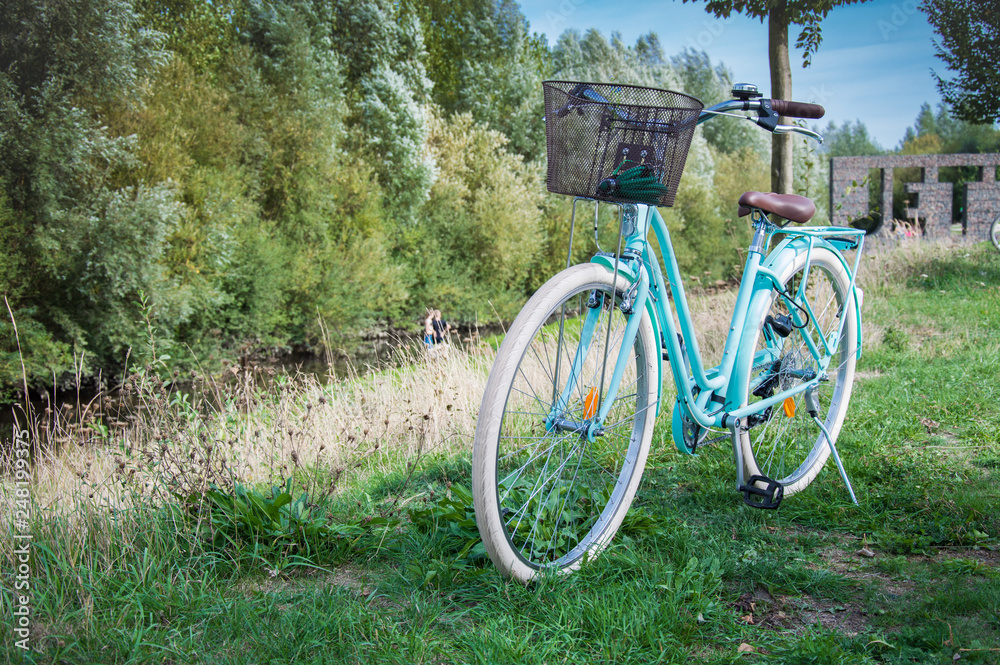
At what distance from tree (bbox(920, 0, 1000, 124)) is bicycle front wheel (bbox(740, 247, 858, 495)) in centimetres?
1113

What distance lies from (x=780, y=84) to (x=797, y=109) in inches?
173

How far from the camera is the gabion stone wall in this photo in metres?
16.1

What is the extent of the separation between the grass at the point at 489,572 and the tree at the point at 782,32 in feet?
11.9

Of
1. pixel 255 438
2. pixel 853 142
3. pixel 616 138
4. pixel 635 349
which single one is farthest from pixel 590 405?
pixel 853 142

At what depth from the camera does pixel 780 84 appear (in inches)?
258

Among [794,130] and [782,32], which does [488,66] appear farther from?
[794,130]

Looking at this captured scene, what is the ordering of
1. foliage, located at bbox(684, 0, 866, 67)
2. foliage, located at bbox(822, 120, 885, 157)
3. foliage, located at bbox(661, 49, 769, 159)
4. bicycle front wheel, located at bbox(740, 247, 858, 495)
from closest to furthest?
bicycle front wheel, located at bbox(740, 247, 858, 495), foliage, located at bbox(684, 0, 866, 67), foliage, located at bbox(661, 49, 769, 159), foliage, located at bbox(822, 120, 885, 157)

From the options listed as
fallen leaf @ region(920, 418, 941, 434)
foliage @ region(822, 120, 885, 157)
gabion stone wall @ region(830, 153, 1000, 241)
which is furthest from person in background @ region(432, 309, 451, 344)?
foliage @ region(822, 120, 885, 157)

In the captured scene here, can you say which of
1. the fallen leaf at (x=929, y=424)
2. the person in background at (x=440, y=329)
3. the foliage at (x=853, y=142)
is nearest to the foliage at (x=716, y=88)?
the person in background at (x=440, y=329)

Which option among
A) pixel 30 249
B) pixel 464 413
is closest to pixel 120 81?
pixel 30 249

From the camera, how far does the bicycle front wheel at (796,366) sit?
2.88 metres

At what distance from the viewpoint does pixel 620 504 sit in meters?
2.47

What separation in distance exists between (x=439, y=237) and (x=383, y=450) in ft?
57.6

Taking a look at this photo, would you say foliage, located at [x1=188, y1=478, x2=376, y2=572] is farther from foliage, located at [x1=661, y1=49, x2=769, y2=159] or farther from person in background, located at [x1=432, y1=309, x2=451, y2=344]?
foliage, located at [x1=661, y1=49, x2=769, y2=159]
